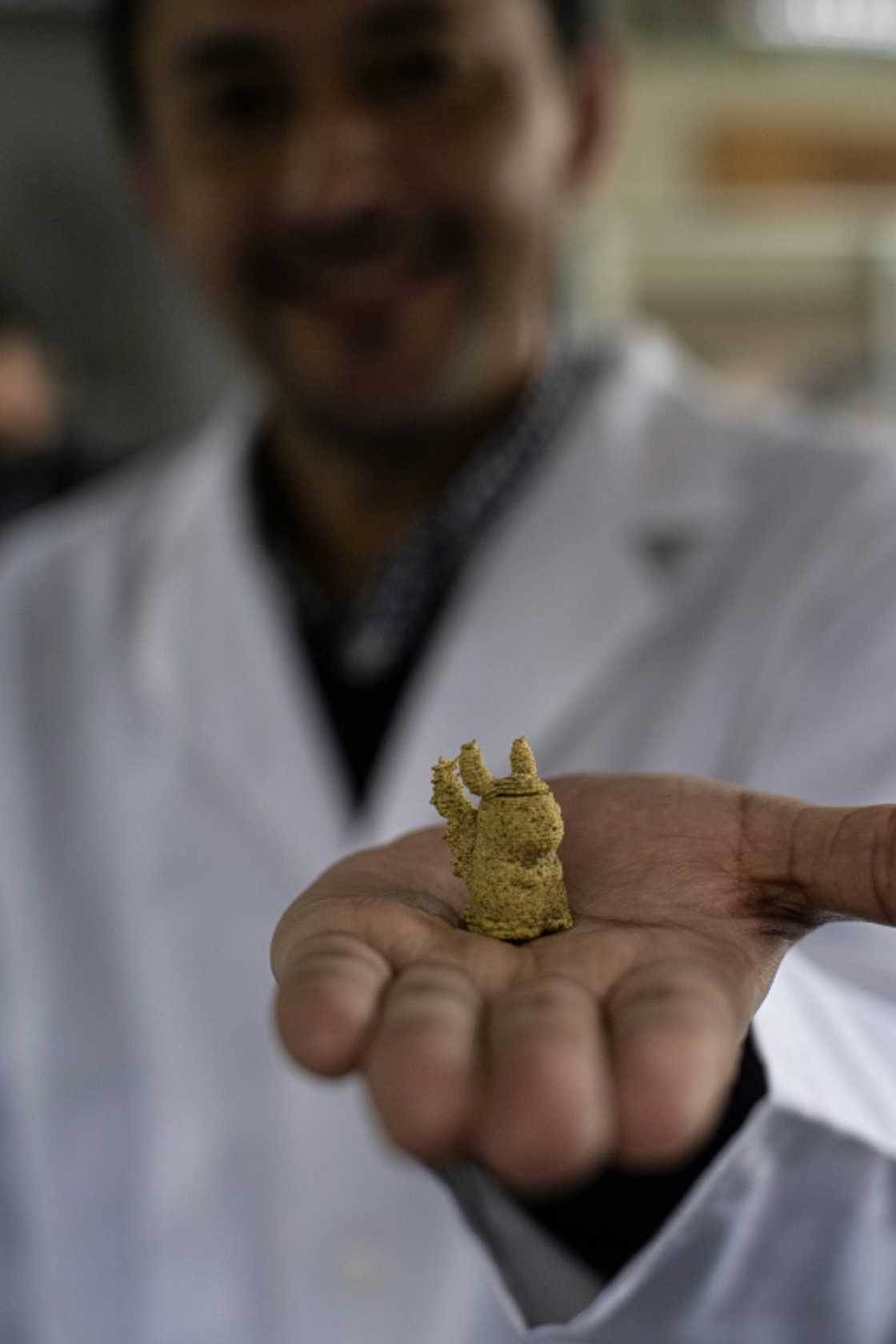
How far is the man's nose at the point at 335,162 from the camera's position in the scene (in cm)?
98

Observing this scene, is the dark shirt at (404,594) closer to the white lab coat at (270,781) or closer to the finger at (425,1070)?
the white lab coat at (270,781)

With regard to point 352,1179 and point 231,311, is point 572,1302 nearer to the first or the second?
point 352,1179

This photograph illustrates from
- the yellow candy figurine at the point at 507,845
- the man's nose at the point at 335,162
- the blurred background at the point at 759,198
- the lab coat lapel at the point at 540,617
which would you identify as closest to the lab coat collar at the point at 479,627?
the lab coat lapel at the point at 540,617

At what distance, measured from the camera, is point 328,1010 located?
1.03 feet

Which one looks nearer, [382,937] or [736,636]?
[382,937]

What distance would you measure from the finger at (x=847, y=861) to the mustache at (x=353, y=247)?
2.58 feet

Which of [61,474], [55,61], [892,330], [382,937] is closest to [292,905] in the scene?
[382,937]

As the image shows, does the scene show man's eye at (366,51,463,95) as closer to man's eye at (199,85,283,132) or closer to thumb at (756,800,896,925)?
man's eye at (199,85,283,132)

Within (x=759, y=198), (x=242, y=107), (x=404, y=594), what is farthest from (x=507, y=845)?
(x=759, y=198)

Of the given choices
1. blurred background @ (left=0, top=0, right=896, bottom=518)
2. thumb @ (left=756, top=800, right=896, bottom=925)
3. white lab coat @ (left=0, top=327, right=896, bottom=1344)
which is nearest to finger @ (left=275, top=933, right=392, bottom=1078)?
thumb @ (left=756, top=800, right=896, bottom=925)

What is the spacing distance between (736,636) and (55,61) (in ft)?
5.32

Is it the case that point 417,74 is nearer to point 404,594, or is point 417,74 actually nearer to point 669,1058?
point 404,594

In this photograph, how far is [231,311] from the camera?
45.9 inches

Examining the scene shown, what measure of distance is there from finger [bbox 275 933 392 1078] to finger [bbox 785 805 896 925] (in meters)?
0.13
